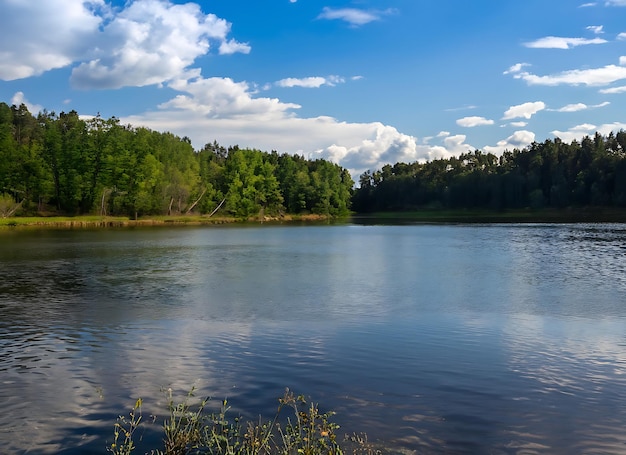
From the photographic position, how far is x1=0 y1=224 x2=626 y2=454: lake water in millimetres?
11008

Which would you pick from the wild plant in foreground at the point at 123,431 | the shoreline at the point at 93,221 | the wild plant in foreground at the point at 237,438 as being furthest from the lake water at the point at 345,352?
the shoreline at the point at 93,221

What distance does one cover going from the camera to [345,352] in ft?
54.5

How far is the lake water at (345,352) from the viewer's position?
11.0 meters

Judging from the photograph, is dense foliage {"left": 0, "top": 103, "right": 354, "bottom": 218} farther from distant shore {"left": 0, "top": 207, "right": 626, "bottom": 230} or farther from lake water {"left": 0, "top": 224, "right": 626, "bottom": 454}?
lake water {"left": 0, "top": 224, "right": 626, "bottom": 454}

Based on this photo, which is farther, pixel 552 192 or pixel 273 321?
pixel 552 192

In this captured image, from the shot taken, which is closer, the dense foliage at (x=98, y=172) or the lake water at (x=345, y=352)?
the lake water at (x=345, y=352)

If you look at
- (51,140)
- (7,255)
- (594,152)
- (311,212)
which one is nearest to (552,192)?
(594,152)

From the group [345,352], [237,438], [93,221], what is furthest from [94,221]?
[237,438]

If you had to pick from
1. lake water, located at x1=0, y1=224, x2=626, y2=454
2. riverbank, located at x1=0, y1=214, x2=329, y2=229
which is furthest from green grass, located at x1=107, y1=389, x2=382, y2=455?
riverbank, located at x1=0, y1=214, x2=329, y2=229

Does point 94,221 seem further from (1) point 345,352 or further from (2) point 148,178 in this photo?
(1) point 345,352

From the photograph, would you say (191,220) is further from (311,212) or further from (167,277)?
(167,277)

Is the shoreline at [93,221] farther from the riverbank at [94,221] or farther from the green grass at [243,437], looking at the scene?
the green grass at [243,437]

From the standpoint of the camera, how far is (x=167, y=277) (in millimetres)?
35312

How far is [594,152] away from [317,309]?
648ft
